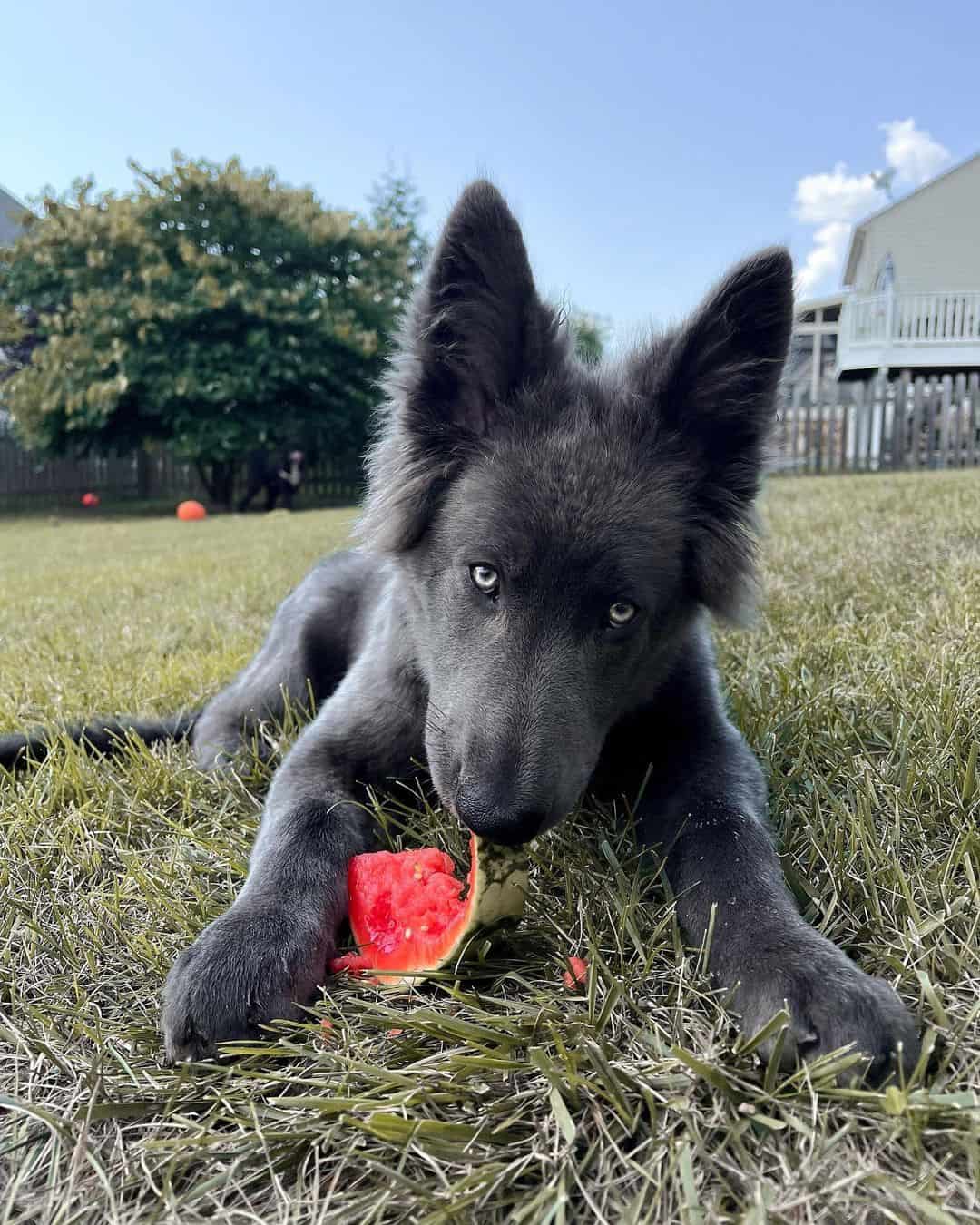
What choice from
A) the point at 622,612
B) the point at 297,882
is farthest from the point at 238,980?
the point at 622,612

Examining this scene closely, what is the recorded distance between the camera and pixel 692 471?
2.32 meters

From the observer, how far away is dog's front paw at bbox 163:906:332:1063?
1.47 meters

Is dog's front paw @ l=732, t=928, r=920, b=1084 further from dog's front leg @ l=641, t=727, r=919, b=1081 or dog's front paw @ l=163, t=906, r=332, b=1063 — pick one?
dog's front paw @ l=163, t=906, r=332, b=1063

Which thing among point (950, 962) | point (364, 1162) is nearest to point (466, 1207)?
point (364, 1162)

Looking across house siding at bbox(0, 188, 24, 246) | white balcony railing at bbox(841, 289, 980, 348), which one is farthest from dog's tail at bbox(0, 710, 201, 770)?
house siding at bbox(0, 188, 24, 246)

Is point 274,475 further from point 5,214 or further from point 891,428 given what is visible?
point 5,214

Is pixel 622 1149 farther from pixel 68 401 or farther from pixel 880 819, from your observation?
pixel 68 401

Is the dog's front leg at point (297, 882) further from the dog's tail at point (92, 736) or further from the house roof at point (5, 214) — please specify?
the house roof at point (5, 214)

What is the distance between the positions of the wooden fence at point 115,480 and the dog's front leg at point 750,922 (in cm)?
2130

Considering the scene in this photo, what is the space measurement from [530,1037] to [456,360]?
5.45 feet

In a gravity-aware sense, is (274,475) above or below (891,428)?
below

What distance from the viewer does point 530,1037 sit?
141 cm

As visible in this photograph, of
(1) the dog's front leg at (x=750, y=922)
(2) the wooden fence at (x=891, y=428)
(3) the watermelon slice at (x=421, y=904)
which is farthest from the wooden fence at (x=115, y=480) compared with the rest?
(3) the watermelon slice at (x=421, y=904)

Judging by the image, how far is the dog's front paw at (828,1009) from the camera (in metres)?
1.30
